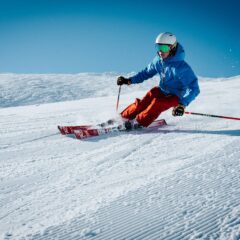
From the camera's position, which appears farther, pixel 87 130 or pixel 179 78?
pixel 179 78

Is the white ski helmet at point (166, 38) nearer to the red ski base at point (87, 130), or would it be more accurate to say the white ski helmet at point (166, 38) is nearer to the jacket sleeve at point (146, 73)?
the jacket sleeve at point (146, 73)

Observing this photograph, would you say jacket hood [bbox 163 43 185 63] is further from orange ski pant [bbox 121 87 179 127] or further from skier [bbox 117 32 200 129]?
orange ski pant [bbox 121 87 179 127]

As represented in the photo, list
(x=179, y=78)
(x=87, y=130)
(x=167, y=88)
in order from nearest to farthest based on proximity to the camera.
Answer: (x=87, y=130) → (x=179, y=78) → (x=167, y=88)

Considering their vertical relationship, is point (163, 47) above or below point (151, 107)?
above

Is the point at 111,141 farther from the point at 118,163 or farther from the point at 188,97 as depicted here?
the point at 188,97

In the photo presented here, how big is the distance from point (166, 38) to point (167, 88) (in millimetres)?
877

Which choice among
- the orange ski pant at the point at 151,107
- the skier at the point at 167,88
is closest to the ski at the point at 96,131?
the skier at the point at 167,88

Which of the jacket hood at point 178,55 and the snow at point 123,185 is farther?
the jacket hood at point 178,55

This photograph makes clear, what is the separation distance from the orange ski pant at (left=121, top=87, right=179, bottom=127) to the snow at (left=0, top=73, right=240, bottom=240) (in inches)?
15.5

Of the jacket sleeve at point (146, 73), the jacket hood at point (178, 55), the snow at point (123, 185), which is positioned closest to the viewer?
the snow at point (123, 185)

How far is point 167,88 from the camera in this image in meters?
6.11

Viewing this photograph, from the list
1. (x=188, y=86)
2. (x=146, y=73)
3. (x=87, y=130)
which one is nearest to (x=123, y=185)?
(x=87, y=130)

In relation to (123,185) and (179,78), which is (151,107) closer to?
(179,78)

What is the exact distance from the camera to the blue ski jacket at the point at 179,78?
5.73 meters
